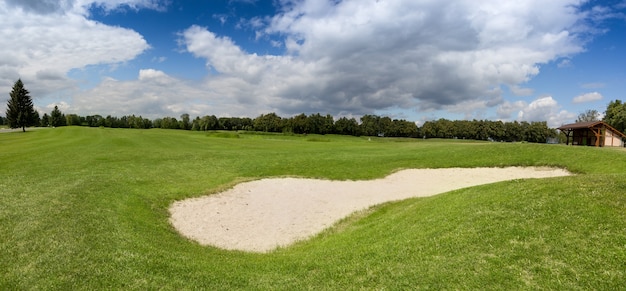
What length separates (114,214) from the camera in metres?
14.0

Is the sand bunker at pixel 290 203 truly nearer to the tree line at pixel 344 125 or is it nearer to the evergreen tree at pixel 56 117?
the tree line at pixel 344 125

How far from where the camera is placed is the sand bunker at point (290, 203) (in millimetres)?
15190

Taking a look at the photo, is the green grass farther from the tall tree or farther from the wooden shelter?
the tall tree

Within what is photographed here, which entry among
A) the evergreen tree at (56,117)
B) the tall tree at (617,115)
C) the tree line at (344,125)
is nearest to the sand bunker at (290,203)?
the tall tree at (617,115)

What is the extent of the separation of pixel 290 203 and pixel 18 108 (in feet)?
357

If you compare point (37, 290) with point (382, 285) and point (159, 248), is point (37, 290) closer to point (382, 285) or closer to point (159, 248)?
point (159, 248)

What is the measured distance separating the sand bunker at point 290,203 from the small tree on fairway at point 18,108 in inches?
4069

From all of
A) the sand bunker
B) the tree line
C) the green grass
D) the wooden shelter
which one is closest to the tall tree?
the tree line

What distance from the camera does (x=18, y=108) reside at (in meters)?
94.6

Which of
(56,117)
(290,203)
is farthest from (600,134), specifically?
(56,117)

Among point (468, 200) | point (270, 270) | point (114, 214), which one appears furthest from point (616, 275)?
point (114, 214)

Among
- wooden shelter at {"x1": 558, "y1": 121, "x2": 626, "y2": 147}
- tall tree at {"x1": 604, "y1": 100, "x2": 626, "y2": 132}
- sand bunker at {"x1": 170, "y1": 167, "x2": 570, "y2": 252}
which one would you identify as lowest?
sand bunker at {"x1": 170, "y1": 167, "x2": 570, "y2": 252}

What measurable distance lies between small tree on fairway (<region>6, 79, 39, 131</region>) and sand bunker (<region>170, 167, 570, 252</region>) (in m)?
103

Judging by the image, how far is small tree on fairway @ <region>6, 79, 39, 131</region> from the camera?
9419 cm
